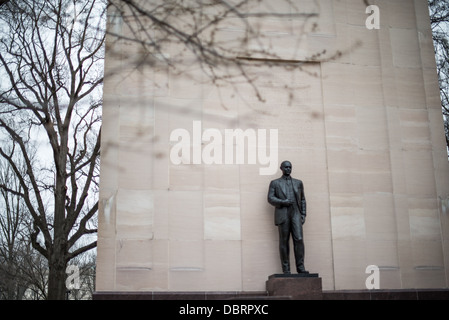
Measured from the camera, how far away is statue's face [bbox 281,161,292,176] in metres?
13.4

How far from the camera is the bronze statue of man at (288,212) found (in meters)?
13.0

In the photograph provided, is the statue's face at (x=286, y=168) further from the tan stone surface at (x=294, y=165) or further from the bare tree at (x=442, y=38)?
the bare tree at (x=442, y=38)

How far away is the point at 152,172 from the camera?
1388cm

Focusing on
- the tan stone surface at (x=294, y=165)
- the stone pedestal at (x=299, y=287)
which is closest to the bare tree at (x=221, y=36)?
the tan stone surface at (x=294, y=165)

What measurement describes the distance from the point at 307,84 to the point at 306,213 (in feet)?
12.1

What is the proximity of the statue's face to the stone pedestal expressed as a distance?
8.24 ft

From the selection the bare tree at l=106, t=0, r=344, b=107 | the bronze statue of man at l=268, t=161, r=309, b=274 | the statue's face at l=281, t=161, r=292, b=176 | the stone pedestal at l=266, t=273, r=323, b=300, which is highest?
the bare tree at l=106, t=0, r=344, b=107

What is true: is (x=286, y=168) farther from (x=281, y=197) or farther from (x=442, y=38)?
(x=442, y=38)

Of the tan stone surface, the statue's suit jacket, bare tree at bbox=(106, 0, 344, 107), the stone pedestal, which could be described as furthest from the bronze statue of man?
bare tree at bbox=(106, 0, 344, 107)

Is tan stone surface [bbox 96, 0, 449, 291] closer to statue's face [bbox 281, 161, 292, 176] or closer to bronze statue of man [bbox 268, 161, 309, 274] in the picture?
bronze statue of man [bbox 268, 161, 309, 274]

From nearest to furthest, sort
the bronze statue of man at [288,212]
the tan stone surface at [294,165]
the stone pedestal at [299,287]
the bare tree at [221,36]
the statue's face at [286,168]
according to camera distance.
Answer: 1. the stone pedestal at [299,287]
2. the bronze statue of man at [288,212]
3. the statue's face at [286,168]
4. the tan stone surface at [294,165]
5. the bare tree at [221,36]

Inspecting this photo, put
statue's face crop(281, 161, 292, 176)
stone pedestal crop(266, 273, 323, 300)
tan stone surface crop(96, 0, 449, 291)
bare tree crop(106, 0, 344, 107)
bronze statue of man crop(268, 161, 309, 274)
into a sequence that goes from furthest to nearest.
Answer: bare tree crop(106, 0, 344, 107), tan stone surface crop(96, 0, 449, 291), statue's face crop(281, 161, 292, 176), bronze statue of man crop(268, 161, 309, 274), stone pedestal crop(266, 273, 323, 300)

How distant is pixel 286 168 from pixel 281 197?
2.39 feet
